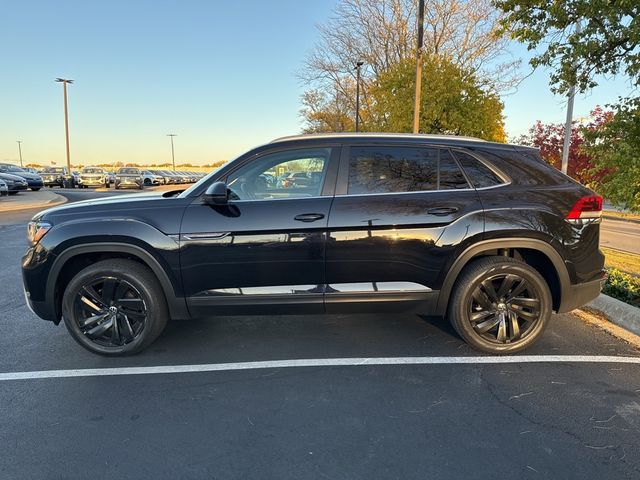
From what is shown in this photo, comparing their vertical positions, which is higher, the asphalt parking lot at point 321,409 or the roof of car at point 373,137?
the roof of car at point 373,137

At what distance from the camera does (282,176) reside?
3746mm

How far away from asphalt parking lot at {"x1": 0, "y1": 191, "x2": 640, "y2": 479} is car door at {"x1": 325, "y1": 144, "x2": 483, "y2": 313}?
603mm

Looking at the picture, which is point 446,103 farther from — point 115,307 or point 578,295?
point 115,307

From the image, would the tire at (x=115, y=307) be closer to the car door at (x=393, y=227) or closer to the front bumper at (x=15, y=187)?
the car door at (x=393, y=227)

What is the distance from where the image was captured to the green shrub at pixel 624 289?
499cm

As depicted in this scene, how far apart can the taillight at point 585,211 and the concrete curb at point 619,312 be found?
135cm

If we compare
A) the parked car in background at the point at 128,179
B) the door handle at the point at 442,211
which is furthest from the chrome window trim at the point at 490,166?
the parked car in background at the point at 128,179

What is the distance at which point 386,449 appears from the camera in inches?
98.6

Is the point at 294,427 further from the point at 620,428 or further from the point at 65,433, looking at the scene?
the point at 620,428

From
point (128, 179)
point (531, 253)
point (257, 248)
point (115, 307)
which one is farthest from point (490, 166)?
point (128, 179)

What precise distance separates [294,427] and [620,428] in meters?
2.06

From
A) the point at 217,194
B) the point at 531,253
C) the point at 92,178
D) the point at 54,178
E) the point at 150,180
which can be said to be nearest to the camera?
the point at 217,194

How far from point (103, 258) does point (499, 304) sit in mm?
3436

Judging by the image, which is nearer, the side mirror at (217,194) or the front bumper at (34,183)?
the side mirror at (217,194)
